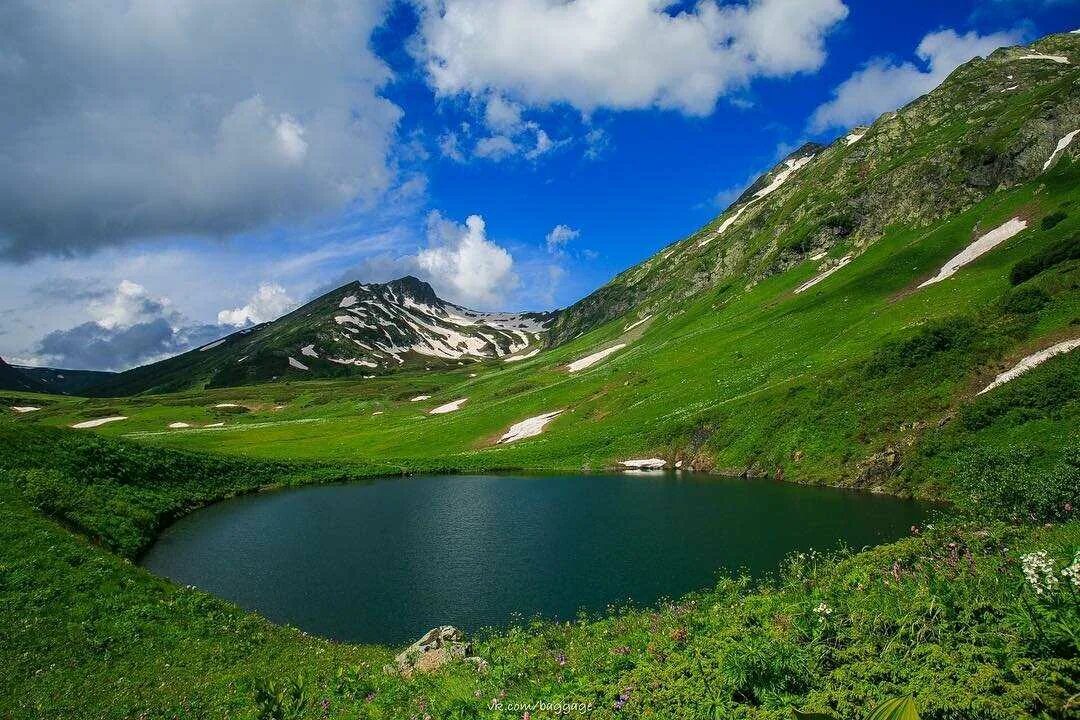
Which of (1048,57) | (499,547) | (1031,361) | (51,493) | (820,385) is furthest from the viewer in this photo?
(1048,57)

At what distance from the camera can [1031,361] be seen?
A: 47250 millimetres

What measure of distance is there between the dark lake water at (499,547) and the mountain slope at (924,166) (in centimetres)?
9519

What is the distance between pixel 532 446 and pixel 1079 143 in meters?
106

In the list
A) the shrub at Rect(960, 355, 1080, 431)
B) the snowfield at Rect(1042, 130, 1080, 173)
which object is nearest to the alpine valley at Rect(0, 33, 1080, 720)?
the shrub at Rect(960, 355, 1080, 431)

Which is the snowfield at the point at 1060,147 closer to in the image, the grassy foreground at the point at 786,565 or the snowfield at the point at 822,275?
the grassy foreground at the point at 786,565

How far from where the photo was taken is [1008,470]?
92.5 ft

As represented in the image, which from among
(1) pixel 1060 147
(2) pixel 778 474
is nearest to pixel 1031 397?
(2) pixel 778 474

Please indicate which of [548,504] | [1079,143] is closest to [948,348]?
[548,504]

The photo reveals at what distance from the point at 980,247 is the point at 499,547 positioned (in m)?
88.6

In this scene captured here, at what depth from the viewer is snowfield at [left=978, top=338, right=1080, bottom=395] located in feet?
150

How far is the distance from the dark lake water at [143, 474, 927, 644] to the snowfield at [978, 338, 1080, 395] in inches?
561

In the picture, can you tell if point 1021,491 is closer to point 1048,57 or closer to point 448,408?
point 448,408

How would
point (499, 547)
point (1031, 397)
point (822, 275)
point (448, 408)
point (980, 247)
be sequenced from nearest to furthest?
point (1031, 397)
point (499, 547)
point (980, 247)
point (822, 275)
point (448, 408)

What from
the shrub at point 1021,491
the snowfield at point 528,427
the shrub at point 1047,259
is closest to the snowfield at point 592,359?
the snowfield at point 528,427
